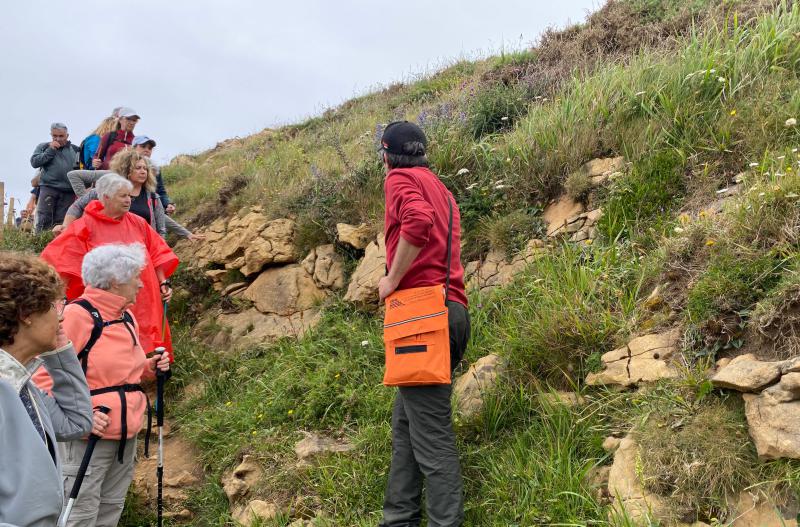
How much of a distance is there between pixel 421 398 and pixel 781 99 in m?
3.96

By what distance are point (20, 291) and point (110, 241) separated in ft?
10.00

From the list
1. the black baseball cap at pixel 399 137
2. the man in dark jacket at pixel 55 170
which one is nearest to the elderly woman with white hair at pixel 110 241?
the black baseball cap at pixel 399 137

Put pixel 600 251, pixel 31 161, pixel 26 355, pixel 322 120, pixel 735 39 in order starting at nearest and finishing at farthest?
pixel 26 355 < pixel 600 251 < pixel 735 39 < pixel 31 161 < pixel 322 120

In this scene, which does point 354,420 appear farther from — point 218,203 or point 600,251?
point 218,203

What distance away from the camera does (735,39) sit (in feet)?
20.4

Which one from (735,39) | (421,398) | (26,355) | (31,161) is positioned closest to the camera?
(26,355)

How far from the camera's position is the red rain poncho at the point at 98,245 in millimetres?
5060

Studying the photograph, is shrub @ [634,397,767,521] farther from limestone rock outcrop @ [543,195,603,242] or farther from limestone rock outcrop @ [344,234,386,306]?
limestone rock outcrop @ [344,234,386,306]

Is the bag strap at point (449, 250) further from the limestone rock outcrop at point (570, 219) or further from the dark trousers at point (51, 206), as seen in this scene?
the dark trousers at point (51, 206)

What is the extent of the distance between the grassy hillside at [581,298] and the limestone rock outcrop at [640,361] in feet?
0.31

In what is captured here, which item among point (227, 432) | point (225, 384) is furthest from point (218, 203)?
point (227, 432)

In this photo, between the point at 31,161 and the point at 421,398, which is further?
the point at 31,161

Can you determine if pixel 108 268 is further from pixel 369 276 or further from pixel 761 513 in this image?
pixel 761 513

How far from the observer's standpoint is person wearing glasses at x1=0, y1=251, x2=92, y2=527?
6.41ft
